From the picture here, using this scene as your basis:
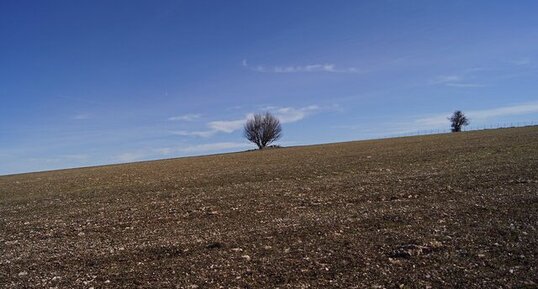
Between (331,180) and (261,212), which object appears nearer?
(261,212)

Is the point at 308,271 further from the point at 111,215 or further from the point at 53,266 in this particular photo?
the point at 111,215

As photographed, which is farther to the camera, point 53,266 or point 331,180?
Answer: point 331,180

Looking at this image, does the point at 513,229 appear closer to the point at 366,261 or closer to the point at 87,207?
the point at 366,261

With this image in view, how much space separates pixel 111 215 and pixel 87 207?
12.7 ft

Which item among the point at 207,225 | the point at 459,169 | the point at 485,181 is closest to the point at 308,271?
the point at 207,225

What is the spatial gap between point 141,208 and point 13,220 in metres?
5.63

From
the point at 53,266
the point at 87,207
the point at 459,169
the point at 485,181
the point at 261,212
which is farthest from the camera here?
the point at 459,169

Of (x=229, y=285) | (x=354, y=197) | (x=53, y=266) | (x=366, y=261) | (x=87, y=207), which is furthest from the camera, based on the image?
(x=87, y=207)

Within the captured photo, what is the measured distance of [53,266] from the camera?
975cm

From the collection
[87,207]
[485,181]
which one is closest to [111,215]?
[87,207]

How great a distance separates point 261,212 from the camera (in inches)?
566

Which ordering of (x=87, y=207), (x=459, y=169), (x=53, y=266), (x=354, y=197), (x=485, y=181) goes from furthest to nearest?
1. (x=459, y=169)
2. (x=87, y=207)
3. (x=485, y=181)
4. (x=354, y=197)
5. (x=53, y=266)

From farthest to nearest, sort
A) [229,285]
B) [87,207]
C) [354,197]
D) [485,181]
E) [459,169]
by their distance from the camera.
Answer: [459,169] → [87,207] → [485,181] → [354,197] → [229,285]

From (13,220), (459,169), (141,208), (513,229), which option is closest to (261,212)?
(141,208)
